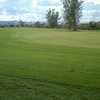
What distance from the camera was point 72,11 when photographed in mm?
83812

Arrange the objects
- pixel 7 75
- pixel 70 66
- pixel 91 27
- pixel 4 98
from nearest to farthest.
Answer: pixel 4 98 → pixel 7 75 → pixel 70 66 → pixel 91 27

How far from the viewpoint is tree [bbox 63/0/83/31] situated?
84062 mm

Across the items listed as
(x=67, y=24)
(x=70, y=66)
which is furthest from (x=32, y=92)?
(x=67, y=24)

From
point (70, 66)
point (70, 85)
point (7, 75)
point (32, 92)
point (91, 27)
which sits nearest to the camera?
point (32, 92)

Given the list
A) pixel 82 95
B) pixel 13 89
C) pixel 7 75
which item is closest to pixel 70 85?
pixel 82 95

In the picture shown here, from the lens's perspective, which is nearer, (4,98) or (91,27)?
(4,98)

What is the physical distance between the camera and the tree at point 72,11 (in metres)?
84.1

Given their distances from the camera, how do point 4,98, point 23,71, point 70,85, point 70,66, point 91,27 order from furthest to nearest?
point 91,27 < point 70,66 < point 23,71 < point 70,85 < point 4,98

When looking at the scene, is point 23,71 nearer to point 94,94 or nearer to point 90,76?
point 90,76

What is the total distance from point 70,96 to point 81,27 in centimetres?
7839

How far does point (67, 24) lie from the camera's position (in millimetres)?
86938

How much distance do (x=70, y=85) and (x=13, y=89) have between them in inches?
71.0

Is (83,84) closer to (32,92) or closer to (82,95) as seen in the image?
(82,95)

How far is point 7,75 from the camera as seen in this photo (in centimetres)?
1012
